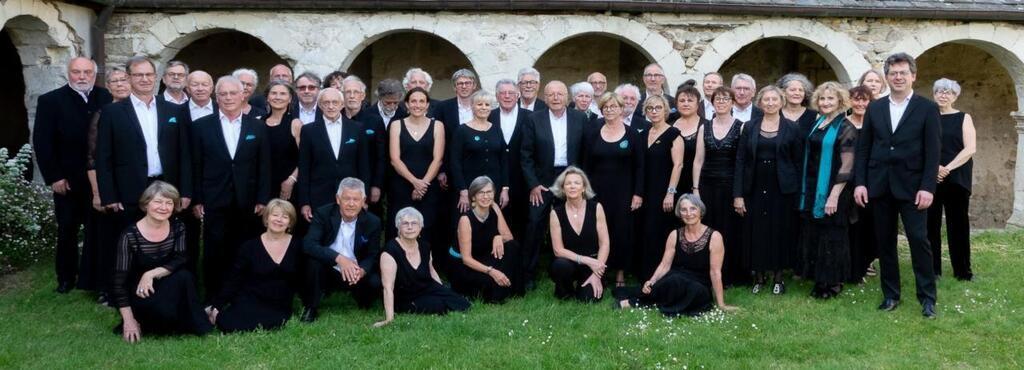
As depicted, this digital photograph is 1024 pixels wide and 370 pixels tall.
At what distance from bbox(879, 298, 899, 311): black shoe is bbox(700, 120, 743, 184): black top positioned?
1.21 metres

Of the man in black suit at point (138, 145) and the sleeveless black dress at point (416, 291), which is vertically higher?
the man in black suit at point (138, 145)

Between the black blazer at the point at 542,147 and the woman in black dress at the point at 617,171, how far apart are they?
0.33 ft

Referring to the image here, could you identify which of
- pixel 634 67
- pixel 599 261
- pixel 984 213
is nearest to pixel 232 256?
pixel 599 261

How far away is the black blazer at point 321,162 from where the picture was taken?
5512 mm

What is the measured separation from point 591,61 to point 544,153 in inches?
231

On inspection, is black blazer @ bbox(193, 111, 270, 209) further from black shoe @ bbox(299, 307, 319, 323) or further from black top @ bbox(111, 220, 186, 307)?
black shoe @ bbox(299, 307, 319, 323)

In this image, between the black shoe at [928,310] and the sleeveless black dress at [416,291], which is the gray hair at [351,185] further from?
the black shoe at [928,310]

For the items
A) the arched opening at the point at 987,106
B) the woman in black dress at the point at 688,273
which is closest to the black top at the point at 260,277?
the woman in black dress at the point at 688,273

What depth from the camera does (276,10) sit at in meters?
8.73

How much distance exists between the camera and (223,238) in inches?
216

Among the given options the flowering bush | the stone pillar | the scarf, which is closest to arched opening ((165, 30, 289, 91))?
the flowering bush

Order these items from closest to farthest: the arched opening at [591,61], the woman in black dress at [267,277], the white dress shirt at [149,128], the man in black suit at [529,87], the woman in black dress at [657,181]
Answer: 1. the woman in black dress at [267,277]
2. the white dress shirt at [149,128]
3. the woman in black dress at [657,181]
4. the man in black suit at [529,87]
5. the arched opening at [591,61]

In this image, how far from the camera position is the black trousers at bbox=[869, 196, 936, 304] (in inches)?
202

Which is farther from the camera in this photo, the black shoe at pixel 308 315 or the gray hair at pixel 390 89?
the gray hair at pixel 390 89
